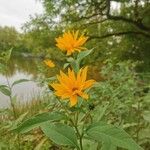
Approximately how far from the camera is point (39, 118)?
5.54 feet

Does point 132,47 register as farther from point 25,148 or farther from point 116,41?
point 25,148

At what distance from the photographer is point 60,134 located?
5.81 ft

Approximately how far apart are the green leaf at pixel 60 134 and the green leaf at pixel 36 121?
5cm

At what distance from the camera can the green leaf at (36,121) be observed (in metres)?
1.63

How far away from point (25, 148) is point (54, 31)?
14.3m

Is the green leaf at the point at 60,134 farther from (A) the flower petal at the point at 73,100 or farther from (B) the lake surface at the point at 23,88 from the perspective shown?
(B) the lake surface at the point at 23,88

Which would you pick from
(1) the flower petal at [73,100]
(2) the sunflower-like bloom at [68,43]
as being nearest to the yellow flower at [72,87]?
(1) the flower petal at [73,100]

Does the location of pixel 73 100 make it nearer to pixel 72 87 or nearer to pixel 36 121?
pixel 72 87

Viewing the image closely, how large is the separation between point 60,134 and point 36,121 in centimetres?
14

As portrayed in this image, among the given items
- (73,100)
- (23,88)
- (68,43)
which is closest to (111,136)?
(73,100)

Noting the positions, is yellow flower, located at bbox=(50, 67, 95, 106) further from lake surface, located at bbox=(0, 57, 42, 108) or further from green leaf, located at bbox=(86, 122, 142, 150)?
lake surface, located at bbox=(0, 57, 42, 108)

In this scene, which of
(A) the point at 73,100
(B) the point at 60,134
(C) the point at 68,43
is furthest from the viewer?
(C) the point at 68,43

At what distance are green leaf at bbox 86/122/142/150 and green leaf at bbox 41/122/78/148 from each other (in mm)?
70

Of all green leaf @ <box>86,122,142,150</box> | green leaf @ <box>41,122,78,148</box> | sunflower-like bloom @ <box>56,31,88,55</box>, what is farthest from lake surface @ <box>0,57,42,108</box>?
green leaf @ <box>86,122,142,150</box>
